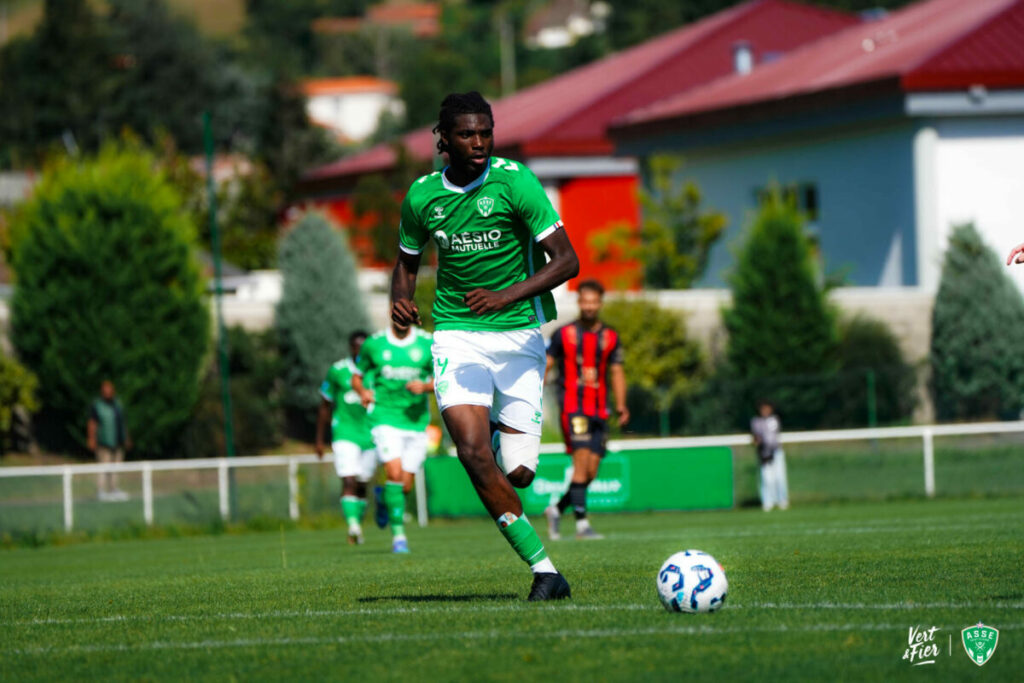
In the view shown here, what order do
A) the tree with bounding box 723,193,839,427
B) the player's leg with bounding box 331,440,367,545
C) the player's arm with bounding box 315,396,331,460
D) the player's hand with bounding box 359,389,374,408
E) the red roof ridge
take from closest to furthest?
the player's hand with bounding box 359,389,374,408 → the player's leg with bounding box 331,440,367,545 → the player's arm with bounding box 315,396,331,460 → the tree with bounding box 723,193,839,427 → the red roof ridge

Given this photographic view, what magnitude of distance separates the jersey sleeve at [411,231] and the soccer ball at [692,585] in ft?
7.16

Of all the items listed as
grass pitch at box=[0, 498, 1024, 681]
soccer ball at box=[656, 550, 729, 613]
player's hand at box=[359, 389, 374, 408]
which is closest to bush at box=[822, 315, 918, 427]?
player's hand at box=[359, 389, 374, 408]

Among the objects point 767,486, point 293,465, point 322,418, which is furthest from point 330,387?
point 767,486

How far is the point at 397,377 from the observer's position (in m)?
15.5

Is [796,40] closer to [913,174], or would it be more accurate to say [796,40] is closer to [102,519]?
[913,174]

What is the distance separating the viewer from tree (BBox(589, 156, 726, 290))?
40469 mm

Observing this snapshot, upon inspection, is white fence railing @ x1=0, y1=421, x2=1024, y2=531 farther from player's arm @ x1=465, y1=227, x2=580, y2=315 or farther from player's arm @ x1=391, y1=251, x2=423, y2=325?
player's arm @ x1=465, y1=227, x2=580, y2=315

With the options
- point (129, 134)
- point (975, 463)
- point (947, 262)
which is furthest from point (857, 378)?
point (129, 134)

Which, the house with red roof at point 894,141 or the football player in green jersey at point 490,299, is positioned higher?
the house with red roof at point 894,141

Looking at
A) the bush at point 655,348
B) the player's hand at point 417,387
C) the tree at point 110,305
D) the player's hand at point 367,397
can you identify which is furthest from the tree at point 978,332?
the player's hand at point 417,387

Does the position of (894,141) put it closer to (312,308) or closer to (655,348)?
(655,348)

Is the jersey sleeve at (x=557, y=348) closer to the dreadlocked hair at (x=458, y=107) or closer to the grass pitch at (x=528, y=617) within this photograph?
the grass pitch at (x=528, y=617)

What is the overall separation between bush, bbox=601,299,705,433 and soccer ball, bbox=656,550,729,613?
2649 centimetres

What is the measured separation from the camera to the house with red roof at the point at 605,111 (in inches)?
1905
